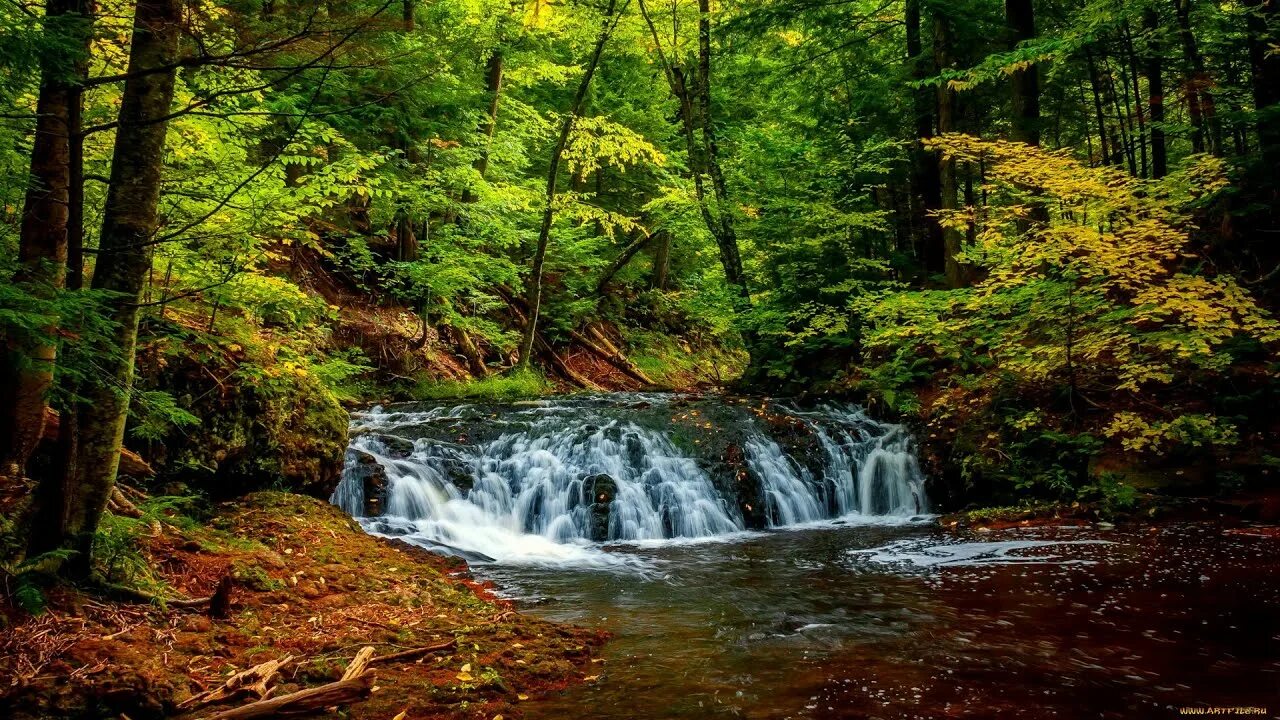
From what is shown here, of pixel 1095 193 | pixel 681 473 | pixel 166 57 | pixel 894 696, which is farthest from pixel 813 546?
pixel 166 57

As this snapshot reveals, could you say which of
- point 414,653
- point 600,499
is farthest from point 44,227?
point 600,499

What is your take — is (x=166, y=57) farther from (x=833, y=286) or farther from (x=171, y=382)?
(x=833, y=286)

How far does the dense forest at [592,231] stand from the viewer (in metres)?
3.44

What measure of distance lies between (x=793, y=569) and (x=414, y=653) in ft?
13.4

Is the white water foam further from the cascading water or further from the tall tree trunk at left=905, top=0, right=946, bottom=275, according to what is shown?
the tall tree trunk at left=905, top=0, right=946, bottom=275

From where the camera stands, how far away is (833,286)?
1248 centimetres

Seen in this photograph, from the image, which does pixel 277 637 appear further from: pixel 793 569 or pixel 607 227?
pixel 607 227

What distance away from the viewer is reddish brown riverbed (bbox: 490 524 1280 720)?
3293mm

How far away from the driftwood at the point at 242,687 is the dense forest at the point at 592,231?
Answer: 1.21m

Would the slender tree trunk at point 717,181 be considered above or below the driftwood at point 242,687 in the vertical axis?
above

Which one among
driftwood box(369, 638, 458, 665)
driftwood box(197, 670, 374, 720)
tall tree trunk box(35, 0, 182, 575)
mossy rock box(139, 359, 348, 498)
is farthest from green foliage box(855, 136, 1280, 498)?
tall tree trunk box(35, 0, 182, 575)

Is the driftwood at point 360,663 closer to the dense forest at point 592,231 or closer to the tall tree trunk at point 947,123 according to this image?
the dense forest at point 592,231

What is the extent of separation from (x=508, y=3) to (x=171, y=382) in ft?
37.4

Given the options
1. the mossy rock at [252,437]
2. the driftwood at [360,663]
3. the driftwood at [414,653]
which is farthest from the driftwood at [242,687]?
the mossy rock at [252,437]
